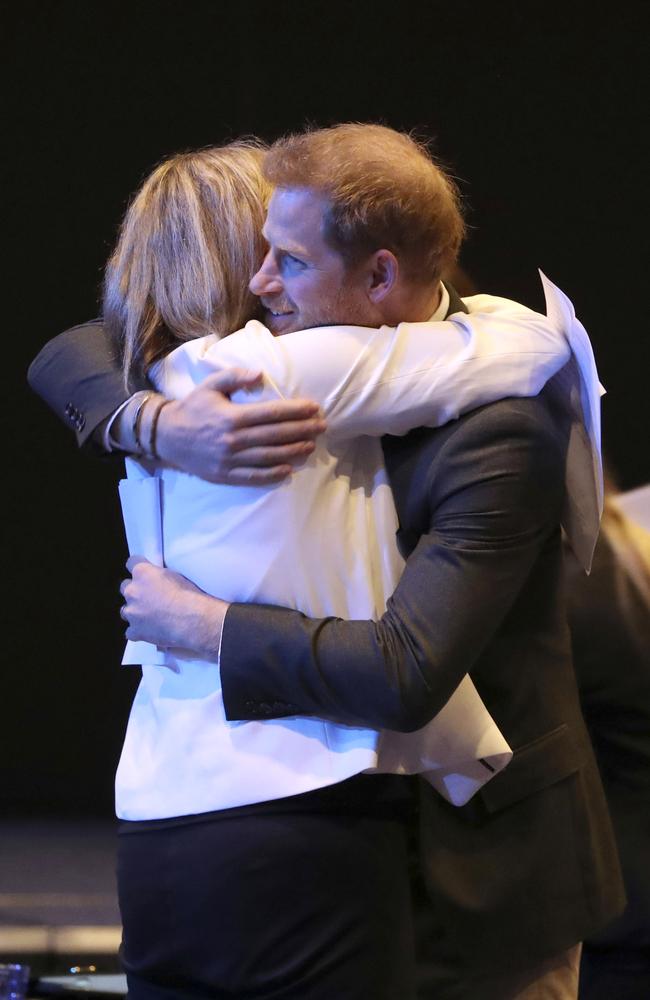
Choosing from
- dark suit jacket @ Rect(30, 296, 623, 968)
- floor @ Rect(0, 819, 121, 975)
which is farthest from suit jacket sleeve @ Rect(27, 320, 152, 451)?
floor @ Rect(0, 819, 121, 975)

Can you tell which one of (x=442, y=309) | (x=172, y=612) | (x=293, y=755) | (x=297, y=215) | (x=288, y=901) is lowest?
(x=288, y=901)

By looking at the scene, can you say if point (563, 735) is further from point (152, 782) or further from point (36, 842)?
point (36, 842)

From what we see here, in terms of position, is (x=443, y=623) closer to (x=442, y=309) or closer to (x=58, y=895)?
(x=442, y=309)

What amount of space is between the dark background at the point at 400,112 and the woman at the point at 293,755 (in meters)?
2.20

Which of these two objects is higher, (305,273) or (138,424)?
(305,273)

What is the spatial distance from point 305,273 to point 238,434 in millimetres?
196

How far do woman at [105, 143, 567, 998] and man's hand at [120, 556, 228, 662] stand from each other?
0.07 ft

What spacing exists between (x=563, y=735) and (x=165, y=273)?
711 mm

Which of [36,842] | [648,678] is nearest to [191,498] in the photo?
[648,678]

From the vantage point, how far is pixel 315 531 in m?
1.27

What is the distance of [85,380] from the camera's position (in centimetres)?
155

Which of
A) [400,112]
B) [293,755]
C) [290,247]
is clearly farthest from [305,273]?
[400,112]

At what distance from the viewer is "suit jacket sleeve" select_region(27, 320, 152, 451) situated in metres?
1.47

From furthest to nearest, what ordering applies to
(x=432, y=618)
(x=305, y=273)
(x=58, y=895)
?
(x=58, y=895) → (x=305, y=273) → (x=432, y=618)
